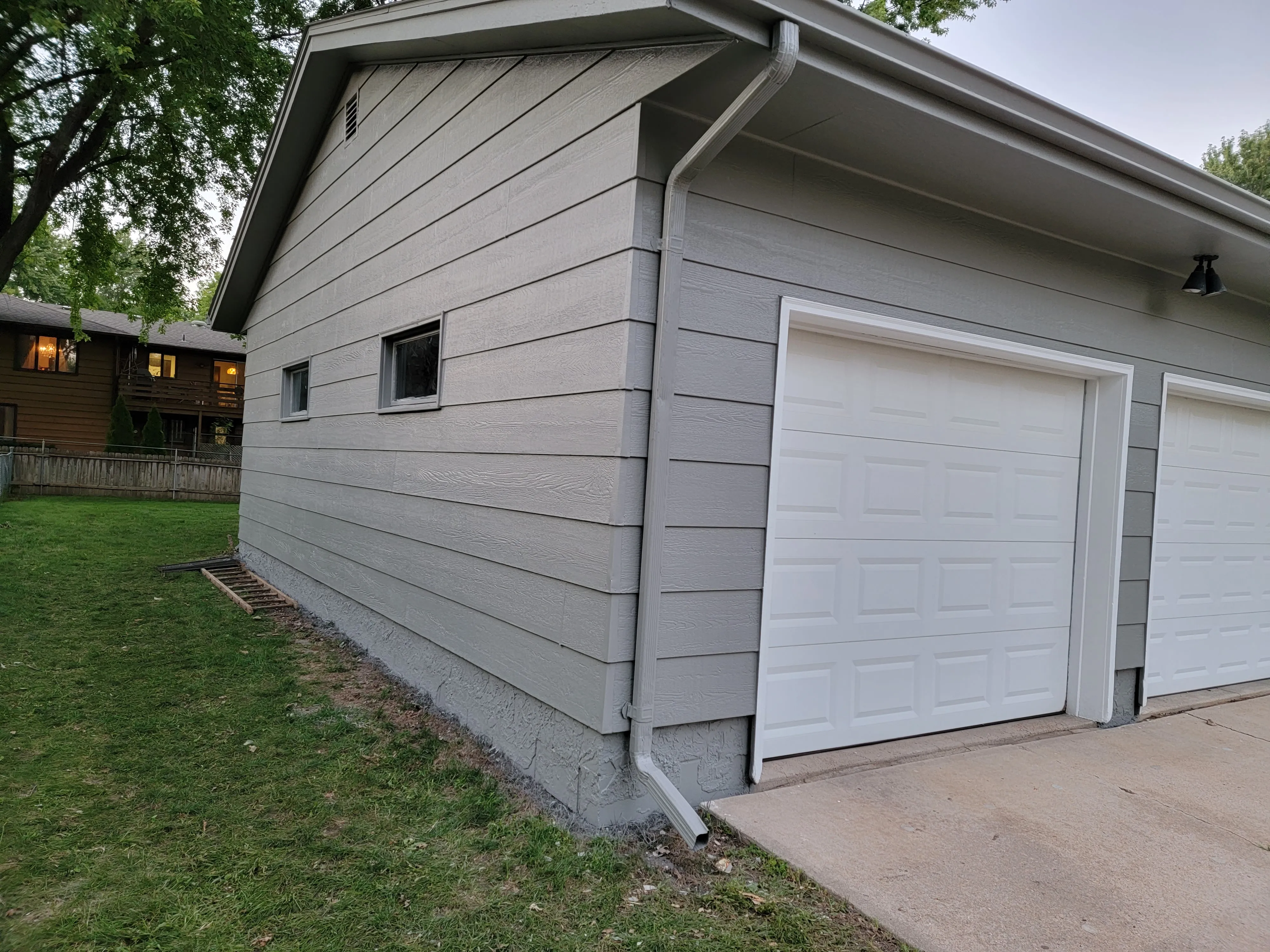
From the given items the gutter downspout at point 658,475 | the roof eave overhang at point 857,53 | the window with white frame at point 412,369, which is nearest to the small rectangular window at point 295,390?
the window with white frame at point 412,369

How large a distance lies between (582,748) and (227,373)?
2574 cm

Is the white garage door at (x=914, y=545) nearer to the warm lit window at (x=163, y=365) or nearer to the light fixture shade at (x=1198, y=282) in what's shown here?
the light fixture shade at (x=1198, y=282)

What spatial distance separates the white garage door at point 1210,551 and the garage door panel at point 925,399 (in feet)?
2.99

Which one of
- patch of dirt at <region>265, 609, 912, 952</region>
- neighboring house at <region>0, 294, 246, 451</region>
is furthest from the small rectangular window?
neighboring house at <region>0, 294, 246, 451</region>

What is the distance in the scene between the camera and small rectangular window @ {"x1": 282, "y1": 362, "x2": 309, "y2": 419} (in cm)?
738

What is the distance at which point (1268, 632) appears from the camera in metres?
5.62

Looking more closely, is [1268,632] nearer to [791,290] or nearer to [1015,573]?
[1015,573]

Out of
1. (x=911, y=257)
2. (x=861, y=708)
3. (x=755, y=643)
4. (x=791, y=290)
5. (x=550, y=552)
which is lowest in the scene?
(x=861, y=708)

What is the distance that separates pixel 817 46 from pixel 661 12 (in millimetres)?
527

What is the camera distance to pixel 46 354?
21469mm

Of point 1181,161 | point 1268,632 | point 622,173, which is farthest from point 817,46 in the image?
point 1268,632

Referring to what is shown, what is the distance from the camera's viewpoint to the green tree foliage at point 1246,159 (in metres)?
24.1

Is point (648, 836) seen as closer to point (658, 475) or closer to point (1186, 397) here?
point (658, 475)

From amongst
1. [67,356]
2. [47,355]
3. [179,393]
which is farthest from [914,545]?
[47,355]
